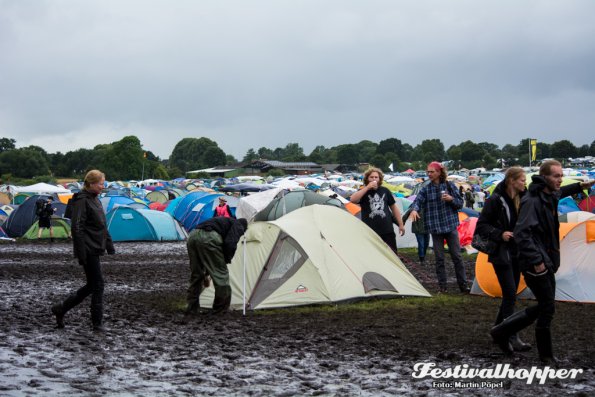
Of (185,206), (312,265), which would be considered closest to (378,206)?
(312,265)

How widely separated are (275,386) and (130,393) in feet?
4.18

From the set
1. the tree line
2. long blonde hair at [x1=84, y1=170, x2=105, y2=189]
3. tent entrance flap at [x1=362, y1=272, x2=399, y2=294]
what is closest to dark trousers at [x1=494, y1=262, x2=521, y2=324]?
tent entrance flap at [x1=362, y1=272, x2=399, y2=294]

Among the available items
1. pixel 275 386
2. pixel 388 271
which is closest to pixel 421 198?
pixel 388 271

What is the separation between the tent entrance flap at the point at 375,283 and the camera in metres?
12.1

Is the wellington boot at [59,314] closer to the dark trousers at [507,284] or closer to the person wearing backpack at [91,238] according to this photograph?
the person wearing backpack at [91,238]

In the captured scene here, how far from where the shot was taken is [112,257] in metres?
22.8

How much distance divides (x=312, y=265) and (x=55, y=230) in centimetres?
2196

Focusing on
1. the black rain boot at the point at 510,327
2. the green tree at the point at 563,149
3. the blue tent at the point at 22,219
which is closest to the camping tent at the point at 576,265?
the black rain boot at the point at 510,327

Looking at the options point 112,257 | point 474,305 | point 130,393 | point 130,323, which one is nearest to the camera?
point 130,393

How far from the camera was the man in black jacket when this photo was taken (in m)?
7.33

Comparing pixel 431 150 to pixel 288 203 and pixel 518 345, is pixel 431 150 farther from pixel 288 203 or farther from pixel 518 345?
pixel 518 345

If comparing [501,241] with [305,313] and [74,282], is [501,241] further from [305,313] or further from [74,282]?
[74,282]

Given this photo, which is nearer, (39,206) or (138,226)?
(39,206)

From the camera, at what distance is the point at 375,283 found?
12227 mm
